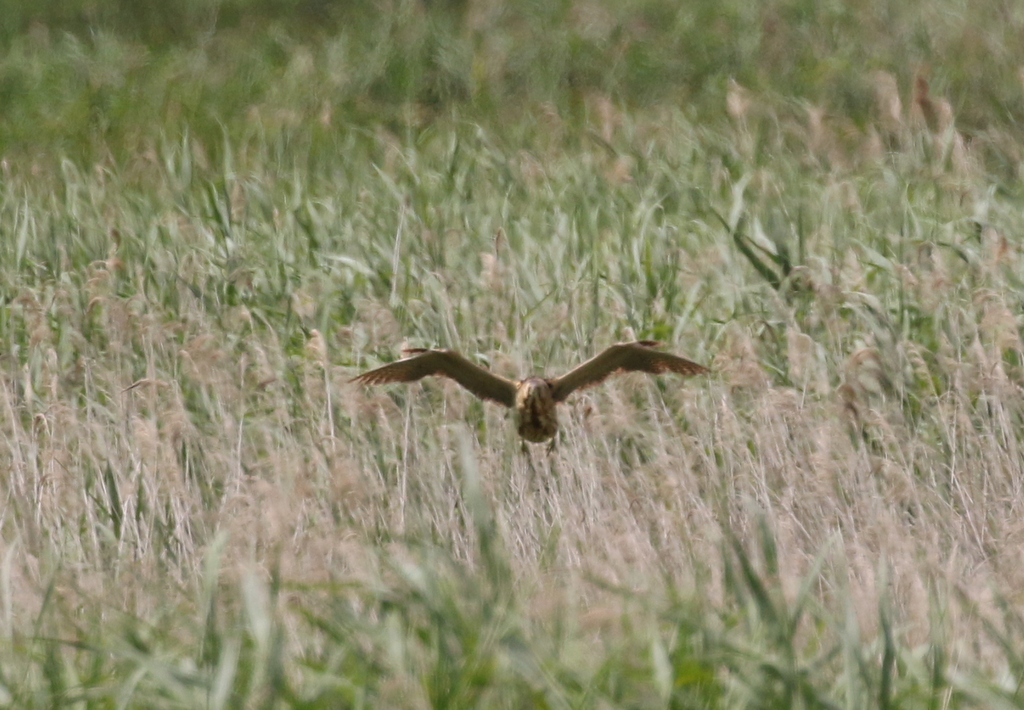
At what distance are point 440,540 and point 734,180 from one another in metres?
3.12

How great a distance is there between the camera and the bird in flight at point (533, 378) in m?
3.90

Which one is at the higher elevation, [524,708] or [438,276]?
[438,276]

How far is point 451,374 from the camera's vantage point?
13.6ft

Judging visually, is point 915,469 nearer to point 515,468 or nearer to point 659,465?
point 659,465

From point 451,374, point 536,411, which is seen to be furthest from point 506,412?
point 536,411

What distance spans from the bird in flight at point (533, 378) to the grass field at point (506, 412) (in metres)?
0.21

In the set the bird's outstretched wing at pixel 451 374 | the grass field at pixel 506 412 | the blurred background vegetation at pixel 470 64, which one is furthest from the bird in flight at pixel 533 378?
the blurred background vegetation at pixel 470 64

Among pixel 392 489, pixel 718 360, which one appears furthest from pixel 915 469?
pixel 392 489

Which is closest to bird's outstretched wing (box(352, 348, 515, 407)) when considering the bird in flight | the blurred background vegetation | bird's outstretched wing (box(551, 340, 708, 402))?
the bird in flight

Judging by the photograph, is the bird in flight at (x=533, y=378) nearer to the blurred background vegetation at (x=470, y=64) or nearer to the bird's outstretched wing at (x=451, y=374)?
the bird's outstretched wing at (x=451, y=374)

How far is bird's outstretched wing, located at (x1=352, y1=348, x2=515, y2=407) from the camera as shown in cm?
407

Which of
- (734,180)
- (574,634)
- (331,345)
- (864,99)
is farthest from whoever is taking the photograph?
(864,99)

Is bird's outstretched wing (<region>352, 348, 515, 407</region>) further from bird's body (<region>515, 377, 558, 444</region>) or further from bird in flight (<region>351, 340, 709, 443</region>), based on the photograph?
bird's body (<region>515, 377, 558, 444</region>)

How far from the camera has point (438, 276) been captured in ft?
17.5
